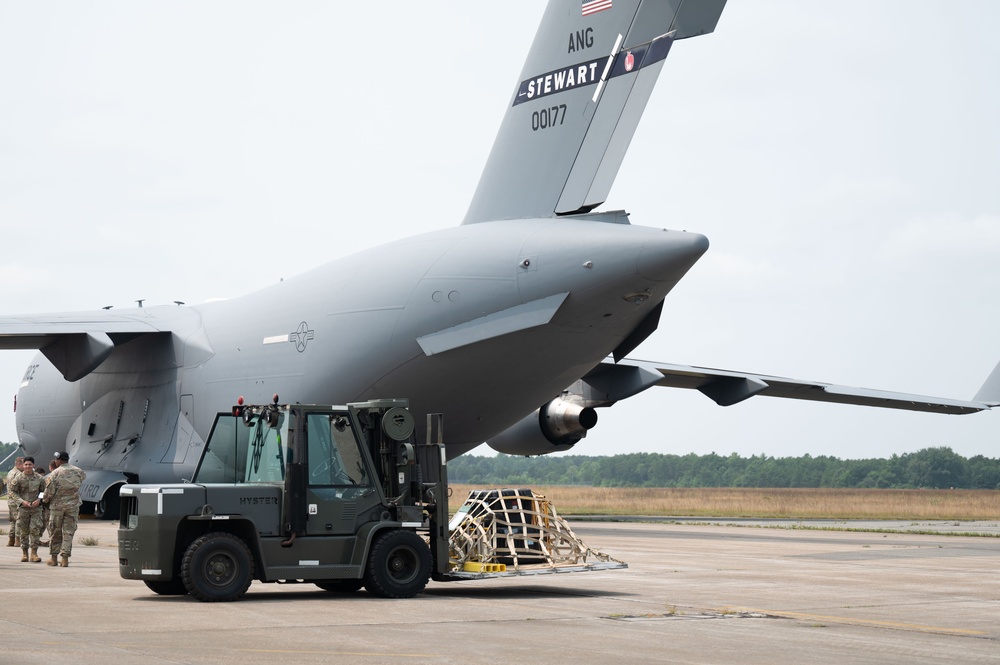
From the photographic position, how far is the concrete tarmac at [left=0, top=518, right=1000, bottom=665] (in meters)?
8.16

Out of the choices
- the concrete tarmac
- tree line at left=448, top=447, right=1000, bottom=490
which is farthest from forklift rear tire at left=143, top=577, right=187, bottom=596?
tree line at left=448, top=447, right=1000, bottom=490

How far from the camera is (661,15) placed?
17812mm

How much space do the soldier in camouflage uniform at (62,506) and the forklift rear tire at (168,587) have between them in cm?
418

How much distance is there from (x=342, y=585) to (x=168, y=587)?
5.37 feet

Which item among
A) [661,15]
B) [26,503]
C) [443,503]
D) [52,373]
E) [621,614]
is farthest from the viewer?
[52,373]

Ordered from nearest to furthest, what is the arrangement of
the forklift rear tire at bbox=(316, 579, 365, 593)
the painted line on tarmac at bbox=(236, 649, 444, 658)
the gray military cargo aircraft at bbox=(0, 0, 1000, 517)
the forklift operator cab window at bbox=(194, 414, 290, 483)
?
the painted line on tarmac at bbox=(236, 649, 444, 658)
the forklift operator cab window at bbox=(194, 414, 290, 483)
the forklift rear tire at bbox=(316, 579, 365, 593)
the gray military cargo aircraft at bbox=(0, 0, 1000, 517)

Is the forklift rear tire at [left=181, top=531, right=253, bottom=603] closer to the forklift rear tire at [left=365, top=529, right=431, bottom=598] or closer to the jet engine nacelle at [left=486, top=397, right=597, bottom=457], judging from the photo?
the forklift rear tire at [left=365, top=529, right=431, bottom=598]

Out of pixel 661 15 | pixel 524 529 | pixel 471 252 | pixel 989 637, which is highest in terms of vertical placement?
pixel 661 15

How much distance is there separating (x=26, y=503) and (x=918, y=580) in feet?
36.1

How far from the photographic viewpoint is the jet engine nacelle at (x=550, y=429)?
2861 cm

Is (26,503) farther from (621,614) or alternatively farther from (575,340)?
(621,614)

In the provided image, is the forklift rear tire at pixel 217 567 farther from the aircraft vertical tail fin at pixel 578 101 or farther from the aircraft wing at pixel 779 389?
the aircraft wing at pixel 779 389

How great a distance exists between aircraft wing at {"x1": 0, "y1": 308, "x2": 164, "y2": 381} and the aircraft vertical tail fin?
7961 mm

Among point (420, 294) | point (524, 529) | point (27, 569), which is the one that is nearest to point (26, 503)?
point (27, 569)
